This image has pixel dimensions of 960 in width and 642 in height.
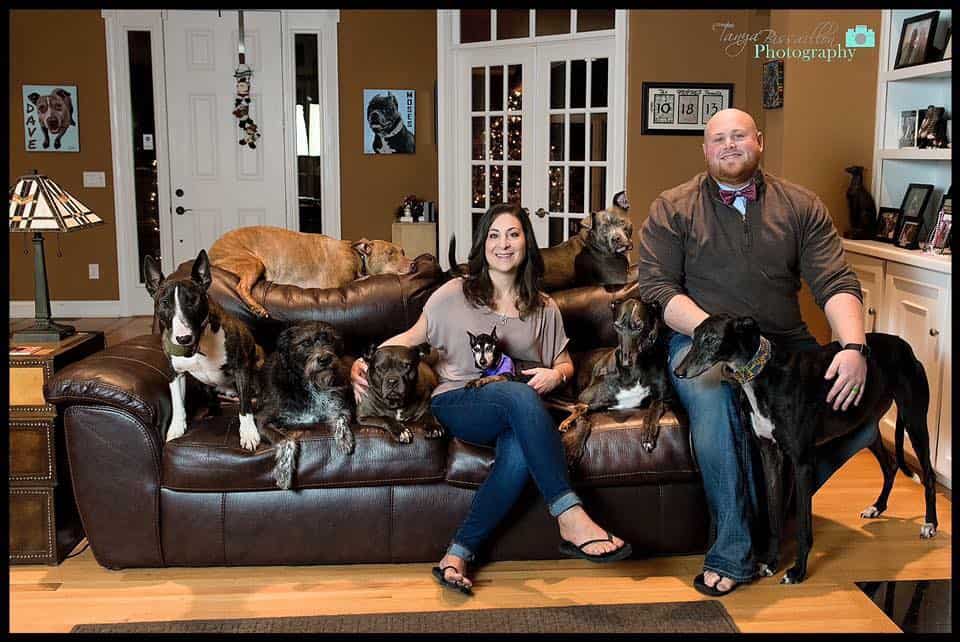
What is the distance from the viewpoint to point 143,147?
745 cm

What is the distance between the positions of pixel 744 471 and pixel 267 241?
257 cm

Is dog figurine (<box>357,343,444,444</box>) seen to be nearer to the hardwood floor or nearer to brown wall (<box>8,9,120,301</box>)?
the hardwood floor

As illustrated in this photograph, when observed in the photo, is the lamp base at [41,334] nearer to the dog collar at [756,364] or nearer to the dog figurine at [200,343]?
the dog figurine at [200,343]

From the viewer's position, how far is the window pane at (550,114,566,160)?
6.45 metres

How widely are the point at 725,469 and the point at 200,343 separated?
5.38ft

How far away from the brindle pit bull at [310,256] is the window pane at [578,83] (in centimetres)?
241

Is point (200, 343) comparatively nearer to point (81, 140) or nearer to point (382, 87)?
point (382, 87)

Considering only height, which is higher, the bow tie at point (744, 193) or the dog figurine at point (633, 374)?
the bow tie at point (744, 193)

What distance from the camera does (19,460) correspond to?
289 cm

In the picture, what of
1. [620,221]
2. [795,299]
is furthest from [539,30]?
[795,299]

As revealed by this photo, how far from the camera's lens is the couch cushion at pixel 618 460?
2.82 metres

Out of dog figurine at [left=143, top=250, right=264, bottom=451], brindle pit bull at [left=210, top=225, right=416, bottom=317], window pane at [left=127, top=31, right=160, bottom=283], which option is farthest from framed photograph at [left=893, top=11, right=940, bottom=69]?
window pane at [left=127, top=31, right=160, bottom=283]

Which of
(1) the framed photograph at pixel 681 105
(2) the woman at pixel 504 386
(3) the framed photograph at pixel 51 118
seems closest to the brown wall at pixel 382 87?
(3) the framed photograph at pixel 51 118

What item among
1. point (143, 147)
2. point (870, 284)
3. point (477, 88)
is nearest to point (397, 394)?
point (870, 284)
